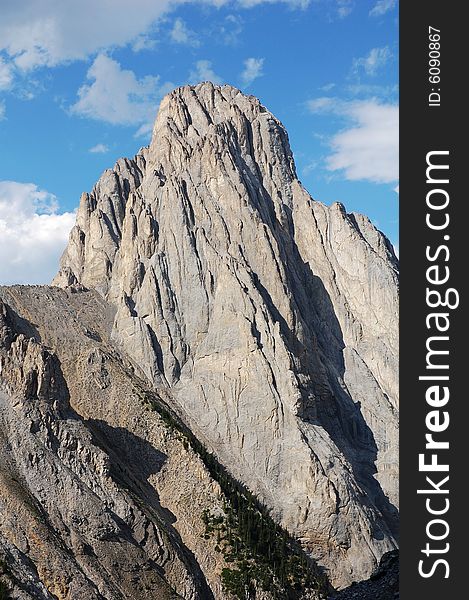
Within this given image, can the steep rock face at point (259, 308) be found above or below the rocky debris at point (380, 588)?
above

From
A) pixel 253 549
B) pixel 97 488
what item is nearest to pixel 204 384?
pixel 253 549

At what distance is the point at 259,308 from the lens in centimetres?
10769

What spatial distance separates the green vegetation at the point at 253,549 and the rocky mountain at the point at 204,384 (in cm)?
28

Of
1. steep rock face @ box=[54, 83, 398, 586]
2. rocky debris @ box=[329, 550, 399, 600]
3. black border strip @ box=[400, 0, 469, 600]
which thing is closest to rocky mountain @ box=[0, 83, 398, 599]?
steep rock face @ box=[54, 83, 398, 586]

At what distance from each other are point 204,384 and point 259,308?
13.5 meters

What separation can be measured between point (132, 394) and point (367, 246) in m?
52.0

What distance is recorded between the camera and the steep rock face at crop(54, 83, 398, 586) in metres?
96.5

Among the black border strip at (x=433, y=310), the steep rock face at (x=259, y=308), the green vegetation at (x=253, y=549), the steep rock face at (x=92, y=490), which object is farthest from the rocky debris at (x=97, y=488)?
the black border strip at (x=433, y=310)

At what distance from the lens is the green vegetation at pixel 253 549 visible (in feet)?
249

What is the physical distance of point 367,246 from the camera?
128 metres

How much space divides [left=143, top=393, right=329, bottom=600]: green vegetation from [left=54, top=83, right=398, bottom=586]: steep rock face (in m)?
5.11

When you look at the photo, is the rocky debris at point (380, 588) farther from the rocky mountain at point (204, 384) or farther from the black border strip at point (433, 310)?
the rocky mountain at point (204, 384)

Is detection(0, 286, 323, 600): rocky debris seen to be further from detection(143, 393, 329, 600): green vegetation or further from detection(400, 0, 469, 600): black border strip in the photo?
detection(400, 0, 469, 600): black border strip

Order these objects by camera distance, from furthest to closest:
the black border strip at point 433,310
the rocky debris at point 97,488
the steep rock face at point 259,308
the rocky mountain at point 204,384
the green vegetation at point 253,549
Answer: the steep rock face at point 259,308 → the green vegetation at point 253,549 → the rocky mountain at point 204,384 → the rocky debris at point 97,488 → the black border strip at point 433,310
